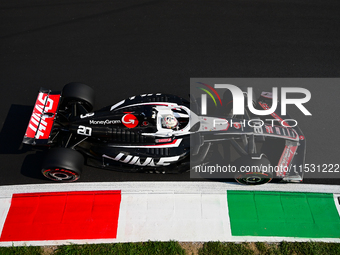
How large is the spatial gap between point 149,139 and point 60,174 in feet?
6.50

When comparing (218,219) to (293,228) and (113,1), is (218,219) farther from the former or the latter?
(113,1)

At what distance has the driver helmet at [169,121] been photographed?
A: 571cm

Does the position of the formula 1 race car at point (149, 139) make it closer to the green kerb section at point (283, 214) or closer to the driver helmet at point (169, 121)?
the driver helmet at point (169, 121)

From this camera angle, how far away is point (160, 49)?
339 inches

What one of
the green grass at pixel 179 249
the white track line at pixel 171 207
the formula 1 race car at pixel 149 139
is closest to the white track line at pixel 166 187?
the white track line at pixel 171 207

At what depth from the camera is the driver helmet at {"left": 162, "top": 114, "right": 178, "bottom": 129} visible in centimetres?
571

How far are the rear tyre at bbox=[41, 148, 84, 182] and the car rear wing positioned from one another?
1.02 ft

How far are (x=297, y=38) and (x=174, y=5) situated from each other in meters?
4.10

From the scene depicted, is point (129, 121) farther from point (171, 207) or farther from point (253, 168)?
point (253, 168)

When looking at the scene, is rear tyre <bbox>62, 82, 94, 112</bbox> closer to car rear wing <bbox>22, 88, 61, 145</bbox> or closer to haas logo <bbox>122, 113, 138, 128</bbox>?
car rear wing <bbox>22, 88, 61, 145</bbox>

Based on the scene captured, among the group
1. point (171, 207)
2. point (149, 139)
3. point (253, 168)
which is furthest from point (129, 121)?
point (253, 168)

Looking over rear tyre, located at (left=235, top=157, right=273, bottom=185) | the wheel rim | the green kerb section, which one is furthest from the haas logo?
the green kerb section

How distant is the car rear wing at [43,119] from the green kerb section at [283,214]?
4046 mm

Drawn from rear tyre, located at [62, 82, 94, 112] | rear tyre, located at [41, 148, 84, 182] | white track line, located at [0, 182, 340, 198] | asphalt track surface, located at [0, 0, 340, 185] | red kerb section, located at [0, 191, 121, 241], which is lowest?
red kerb section, located at [0, 191, 121, 241]
